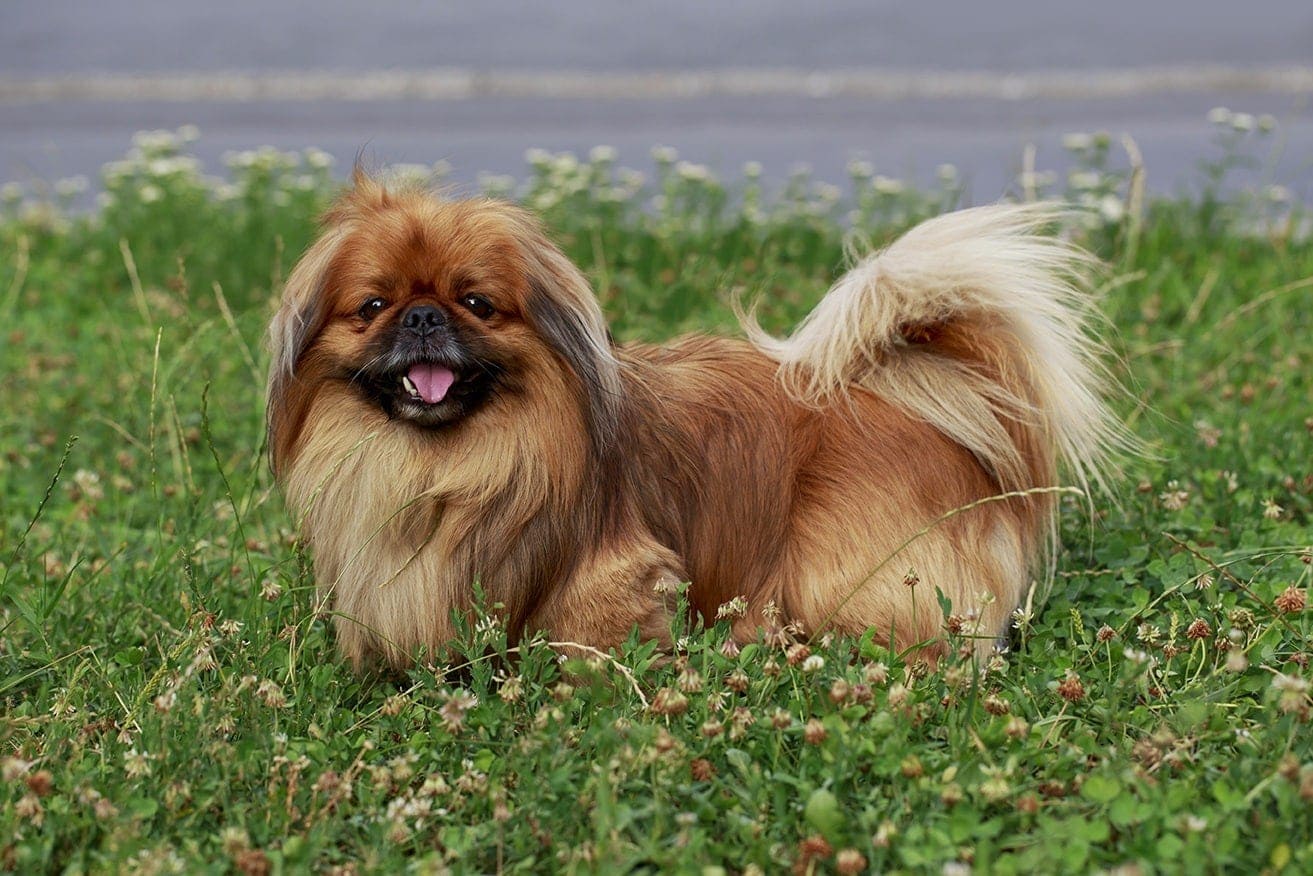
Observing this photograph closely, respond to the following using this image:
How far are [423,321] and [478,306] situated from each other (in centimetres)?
18

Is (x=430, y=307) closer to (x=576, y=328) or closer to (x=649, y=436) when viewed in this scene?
(x=576, y=328)

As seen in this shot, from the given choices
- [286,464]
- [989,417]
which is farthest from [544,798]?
[989,417]

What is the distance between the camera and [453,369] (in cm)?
336

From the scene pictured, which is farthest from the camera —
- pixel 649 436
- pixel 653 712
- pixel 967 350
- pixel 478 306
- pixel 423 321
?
pixel 967 350

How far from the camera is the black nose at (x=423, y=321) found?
3.29 meters

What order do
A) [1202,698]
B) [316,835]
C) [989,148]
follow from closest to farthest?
[316,835]
[1202,698]
[989,148]

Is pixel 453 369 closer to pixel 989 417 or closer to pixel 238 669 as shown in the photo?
pixel 238 669

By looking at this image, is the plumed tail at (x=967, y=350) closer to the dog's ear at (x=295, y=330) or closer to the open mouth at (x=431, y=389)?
the open mouth at (x=431, y=389)

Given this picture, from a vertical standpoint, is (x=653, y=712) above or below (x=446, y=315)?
below

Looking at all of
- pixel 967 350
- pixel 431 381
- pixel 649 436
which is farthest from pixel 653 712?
pixel 967 350

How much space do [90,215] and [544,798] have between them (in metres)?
6.75

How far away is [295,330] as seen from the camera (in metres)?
3.48

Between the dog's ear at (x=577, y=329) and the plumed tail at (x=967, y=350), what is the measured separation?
65 centimetres

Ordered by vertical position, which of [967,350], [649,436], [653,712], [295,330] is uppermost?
[295,330]
